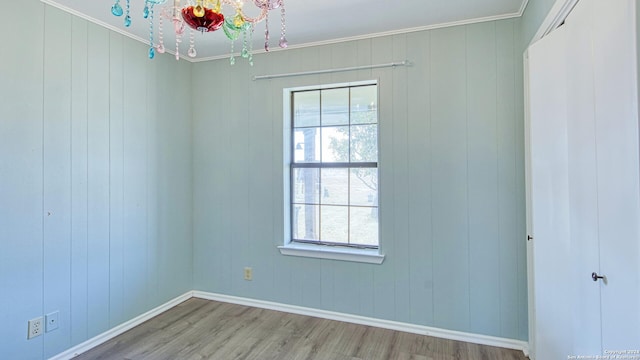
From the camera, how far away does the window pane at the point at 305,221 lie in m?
3.10

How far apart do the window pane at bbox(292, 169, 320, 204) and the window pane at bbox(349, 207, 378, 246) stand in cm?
38

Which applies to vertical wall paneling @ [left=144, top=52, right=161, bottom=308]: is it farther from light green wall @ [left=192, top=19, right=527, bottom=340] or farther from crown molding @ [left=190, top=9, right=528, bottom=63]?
crown molding @ [left=190, top=9, right=528, bottom=63]

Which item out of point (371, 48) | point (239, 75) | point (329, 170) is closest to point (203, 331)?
point (329, 170)

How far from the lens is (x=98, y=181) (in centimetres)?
252

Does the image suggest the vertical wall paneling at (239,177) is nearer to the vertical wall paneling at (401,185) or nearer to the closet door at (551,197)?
the vertical wall paneling at (401,185)

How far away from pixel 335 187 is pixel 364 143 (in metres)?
0.48

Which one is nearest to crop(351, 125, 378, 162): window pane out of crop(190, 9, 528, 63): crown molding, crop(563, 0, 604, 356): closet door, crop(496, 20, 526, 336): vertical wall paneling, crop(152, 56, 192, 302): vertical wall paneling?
crop(190, 9, 528, 63): crown molding

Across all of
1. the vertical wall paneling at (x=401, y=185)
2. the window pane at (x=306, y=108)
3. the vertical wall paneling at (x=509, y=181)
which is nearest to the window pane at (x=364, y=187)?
the vertical wall paneling at (x=401, y=185)

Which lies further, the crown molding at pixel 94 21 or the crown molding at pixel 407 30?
the crown molding at pixel 407 30

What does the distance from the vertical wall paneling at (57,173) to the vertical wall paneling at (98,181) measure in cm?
16

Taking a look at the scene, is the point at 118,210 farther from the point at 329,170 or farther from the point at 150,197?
the point at 329,170

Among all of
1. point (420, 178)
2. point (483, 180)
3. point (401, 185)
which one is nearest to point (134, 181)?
point (401, 185)

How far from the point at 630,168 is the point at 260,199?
8.60 ft

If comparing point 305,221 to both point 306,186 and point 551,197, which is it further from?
point 551,197
